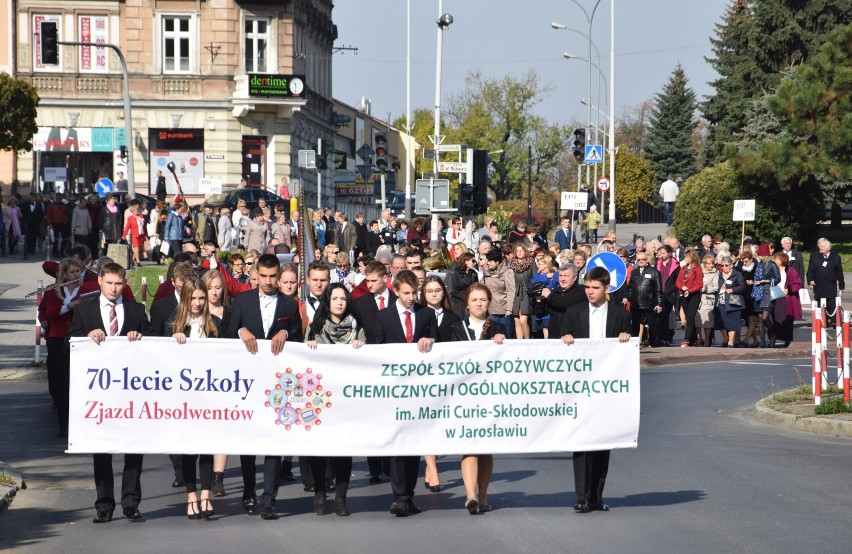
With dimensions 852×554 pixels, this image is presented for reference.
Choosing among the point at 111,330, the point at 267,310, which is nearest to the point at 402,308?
the point at 267,310

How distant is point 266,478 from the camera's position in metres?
10.4

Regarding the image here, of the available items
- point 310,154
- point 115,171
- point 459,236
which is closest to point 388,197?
point 115,171

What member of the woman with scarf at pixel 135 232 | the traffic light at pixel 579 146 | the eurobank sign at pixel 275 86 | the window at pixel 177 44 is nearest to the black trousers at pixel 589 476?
the woman with scarf at pixel 135 232

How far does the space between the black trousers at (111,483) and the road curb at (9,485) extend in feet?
2.97

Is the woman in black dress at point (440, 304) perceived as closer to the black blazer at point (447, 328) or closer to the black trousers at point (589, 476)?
the black blazer at point (447, 328)

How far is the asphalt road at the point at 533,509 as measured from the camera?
9367 millimetres

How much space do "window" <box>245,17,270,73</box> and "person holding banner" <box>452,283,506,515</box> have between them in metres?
50.5

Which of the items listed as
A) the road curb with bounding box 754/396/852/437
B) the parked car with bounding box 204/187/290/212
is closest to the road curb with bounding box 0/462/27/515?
the road curb with bounding box 754/396/852/437

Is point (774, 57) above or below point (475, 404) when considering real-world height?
above

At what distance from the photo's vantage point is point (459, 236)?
33438mm

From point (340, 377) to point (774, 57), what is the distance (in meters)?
55.7

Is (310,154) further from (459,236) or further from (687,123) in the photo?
(687,123)

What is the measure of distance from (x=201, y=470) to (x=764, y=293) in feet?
56.2

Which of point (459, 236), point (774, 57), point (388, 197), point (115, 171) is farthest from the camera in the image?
point (388, 197)
